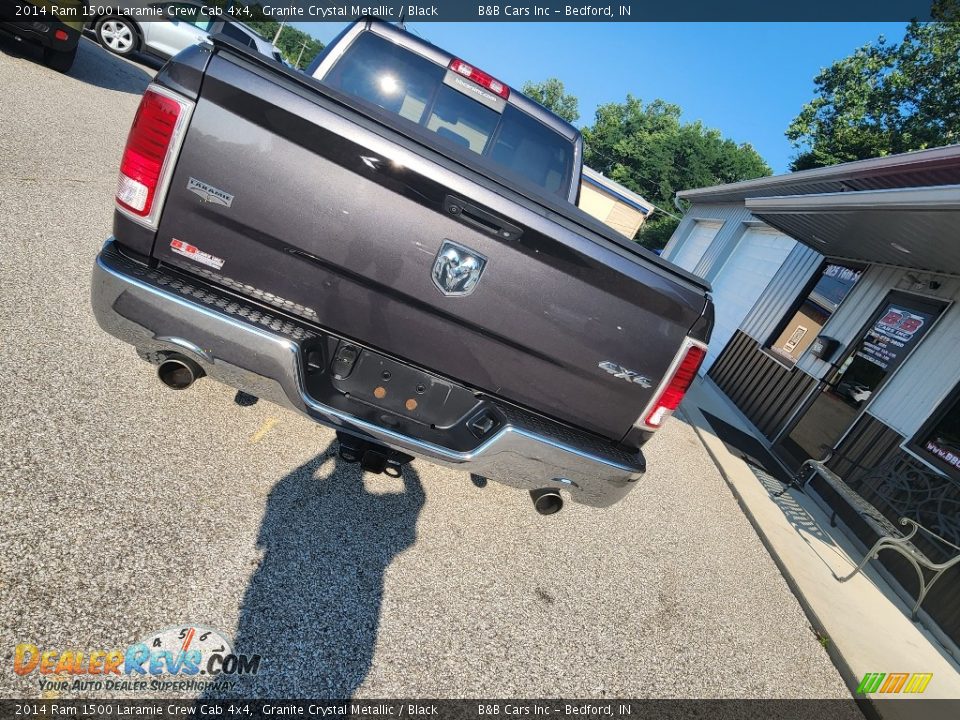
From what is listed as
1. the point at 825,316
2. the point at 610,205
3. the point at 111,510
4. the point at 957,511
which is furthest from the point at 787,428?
the point at 610,205

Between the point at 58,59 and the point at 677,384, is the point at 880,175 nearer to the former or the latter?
the point at 677,384

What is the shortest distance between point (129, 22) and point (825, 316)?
16.3 m

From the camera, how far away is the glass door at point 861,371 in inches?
237

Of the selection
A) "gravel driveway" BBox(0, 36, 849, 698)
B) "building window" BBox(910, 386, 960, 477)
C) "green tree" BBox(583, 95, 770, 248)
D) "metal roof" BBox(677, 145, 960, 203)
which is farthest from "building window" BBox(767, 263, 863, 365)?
"green tree" BBox(583, 95, 770, 248)

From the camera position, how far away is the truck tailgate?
5.90 ft

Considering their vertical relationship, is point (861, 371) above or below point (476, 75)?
below

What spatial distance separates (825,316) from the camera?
26.3 feet

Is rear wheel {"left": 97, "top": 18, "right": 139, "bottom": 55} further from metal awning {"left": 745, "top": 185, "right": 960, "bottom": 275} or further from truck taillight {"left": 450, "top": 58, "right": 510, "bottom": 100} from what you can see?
metal awning {"left": 745, "top": 185, "right": 960, "bottom": 275}

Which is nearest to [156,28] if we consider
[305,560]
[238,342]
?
[238,342]

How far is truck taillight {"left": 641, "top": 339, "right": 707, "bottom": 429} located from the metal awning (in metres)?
3.28

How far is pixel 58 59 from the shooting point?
843 cm

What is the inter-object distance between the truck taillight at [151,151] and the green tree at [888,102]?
29.9 m

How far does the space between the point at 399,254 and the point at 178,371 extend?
107 cm

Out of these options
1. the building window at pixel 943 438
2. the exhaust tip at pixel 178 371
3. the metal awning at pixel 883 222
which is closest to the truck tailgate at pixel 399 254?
the exhaust tip at pixel 178 371
